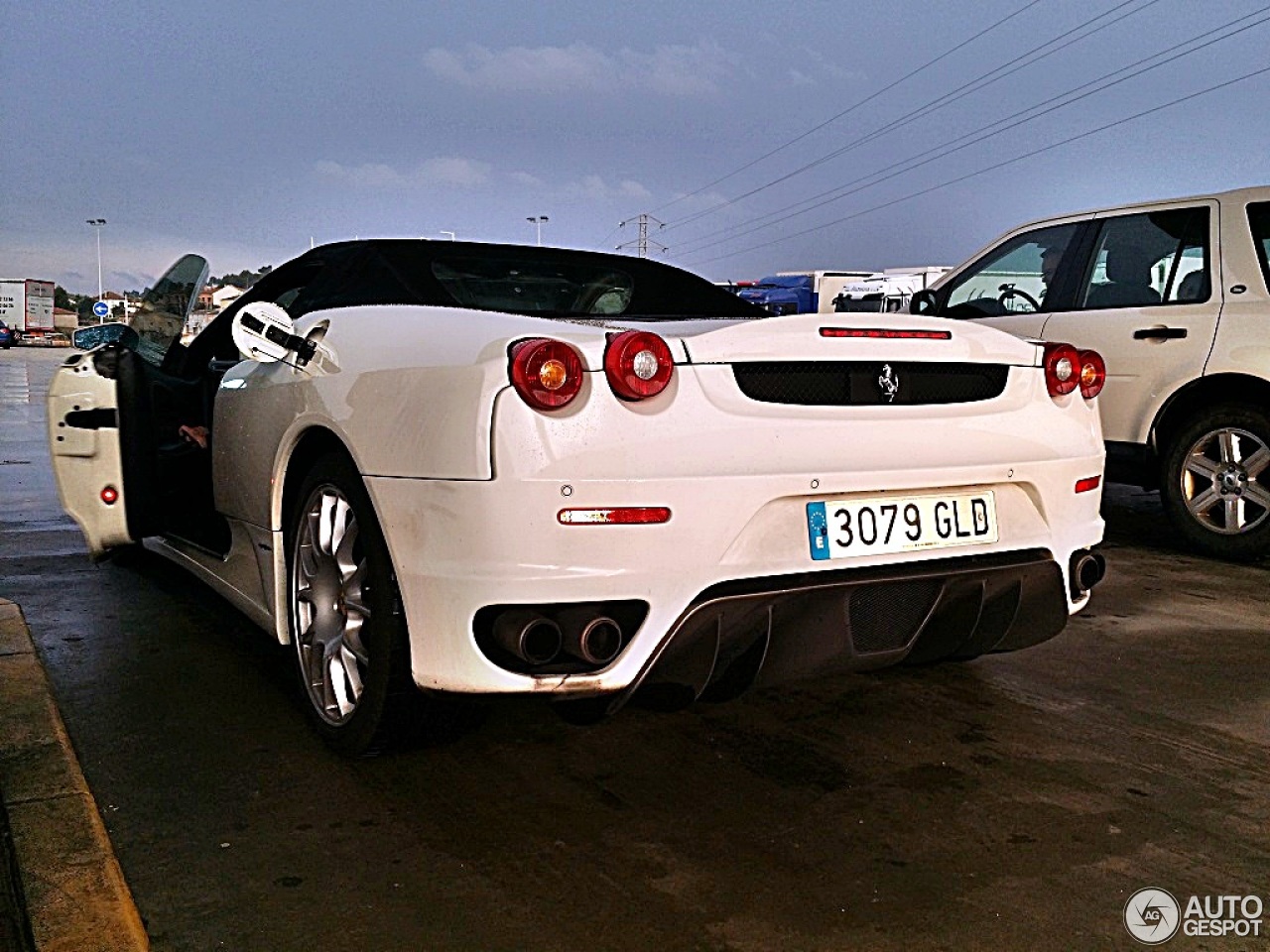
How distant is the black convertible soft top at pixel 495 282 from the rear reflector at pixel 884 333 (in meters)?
0.79

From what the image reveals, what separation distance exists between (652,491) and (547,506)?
23cm

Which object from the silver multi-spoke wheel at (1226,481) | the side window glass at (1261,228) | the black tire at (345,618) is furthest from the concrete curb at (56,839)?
the side window glass at (1261,228)

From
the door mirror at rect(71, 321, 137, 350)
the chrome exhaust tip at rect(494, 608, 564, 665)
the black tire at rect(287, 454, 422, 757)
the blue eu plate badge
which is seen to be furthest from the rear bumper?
the door mirror at rect(71, 321, 137, 350)

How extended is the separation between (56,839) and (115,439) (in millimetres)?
2341

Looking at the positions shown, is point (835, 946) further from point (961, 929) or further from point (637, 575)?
point (637, 575)

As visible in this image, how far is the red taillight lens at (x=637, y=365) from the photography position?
8.26 feet

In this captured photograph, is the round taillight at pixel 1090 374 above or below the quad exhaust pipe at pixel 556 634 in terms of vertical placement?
above

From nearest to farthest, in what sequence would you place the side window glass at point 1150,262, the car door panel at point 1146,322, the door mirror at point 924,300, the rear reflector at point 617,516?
the rear reflector at point 617,516 < the car door panel at point 1146,322 < the side window glass at point 1150,262 < the door mirror at point 924,300

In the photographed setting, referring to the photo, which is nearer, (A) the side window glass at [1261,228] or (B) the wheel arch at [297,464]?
(B) the wheel arch at [297,464]

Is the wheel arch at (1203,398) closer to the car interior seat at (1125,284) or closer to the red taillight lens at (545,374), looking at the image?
the car interior seat at (1125,284)

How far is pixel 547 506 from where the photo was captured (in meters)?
2.47

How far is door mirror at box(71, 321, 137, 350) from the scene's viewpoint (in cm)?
462

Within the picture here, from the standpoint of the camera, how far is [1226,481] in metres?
5.91

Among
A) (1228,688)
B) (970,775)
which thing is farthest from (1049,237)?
(970,775)
